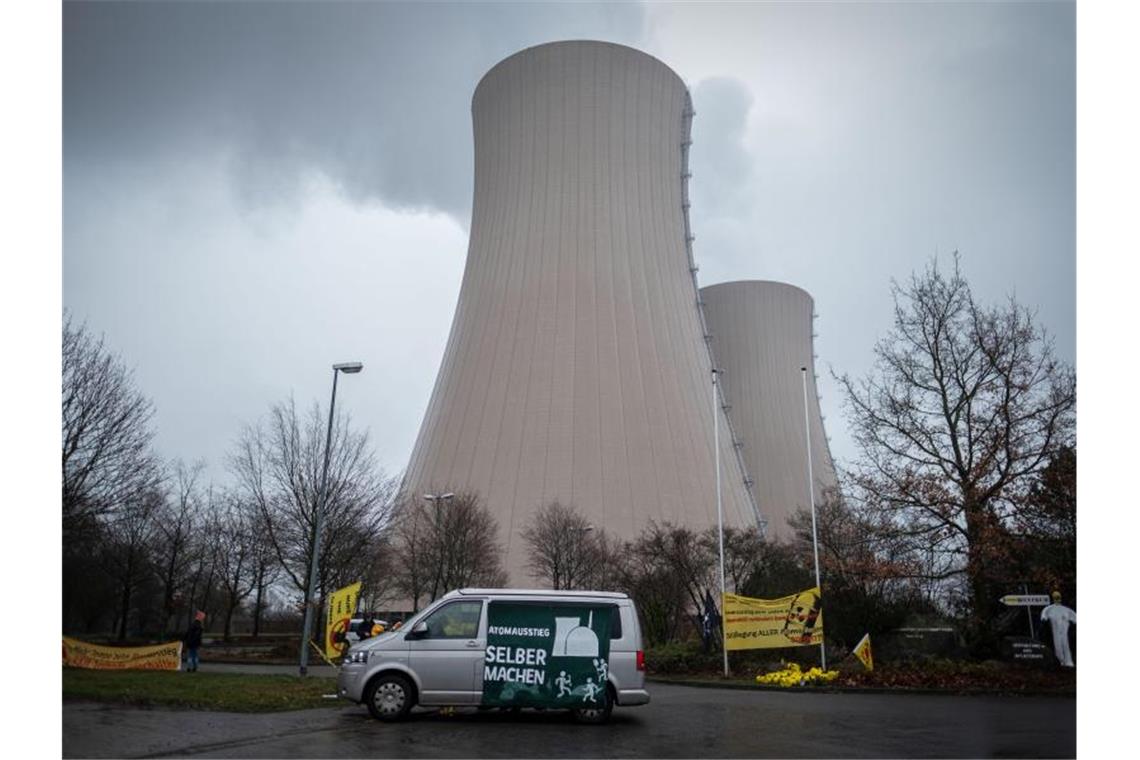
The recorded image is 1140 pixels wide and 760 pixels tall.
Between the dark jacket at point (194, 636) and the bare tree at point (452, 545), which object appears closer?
the dark jacket at point (194, 636)

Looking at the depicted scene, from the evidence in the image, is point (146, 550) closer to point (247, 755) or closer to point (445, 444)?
point (445, 444)

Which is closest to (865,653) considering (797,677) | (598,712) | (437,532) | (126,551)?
(797,677)

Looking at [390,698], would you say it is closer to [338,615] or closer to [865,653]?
[338,615]

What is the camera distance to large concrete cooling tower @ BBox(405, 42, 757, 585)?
25781 mm

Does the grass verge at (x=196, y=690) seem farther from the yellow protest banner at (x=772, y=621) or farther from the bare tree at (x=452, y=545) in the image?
the bare tree at (x=452, y=545)

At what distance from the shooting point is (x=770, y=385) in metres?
41.1

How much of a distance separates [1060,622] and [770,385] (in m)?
29.1

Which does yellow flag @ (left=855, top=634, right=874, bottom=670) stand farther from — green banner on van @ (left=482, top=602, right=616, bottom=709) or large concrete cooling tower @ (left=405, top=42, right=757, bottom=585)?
large concrete cooling tower @ (left=405, top=42, right=757, bottom=585)

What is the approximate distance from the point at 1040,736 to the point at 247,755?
655 centimetres

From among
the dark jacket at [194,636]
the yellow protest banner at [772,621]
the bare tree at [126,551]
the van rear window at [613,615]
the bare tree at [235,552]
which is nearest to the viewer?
the van rear window at [613,615]

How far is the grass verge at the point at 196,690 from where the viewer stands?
833cm

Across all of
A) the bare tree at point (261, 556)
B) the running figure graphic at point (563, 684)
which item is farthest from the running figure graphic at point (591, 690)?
the bare tree at point (261, 556)

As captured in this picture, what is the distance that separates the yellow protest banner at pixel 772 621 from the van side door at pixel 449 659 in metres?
7.08

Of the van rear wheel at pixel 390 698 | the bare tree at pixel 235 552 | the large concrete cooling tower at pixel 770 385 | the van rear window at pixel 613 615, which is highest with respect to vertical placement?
the large concrete cooling tower at pixel 770 385
